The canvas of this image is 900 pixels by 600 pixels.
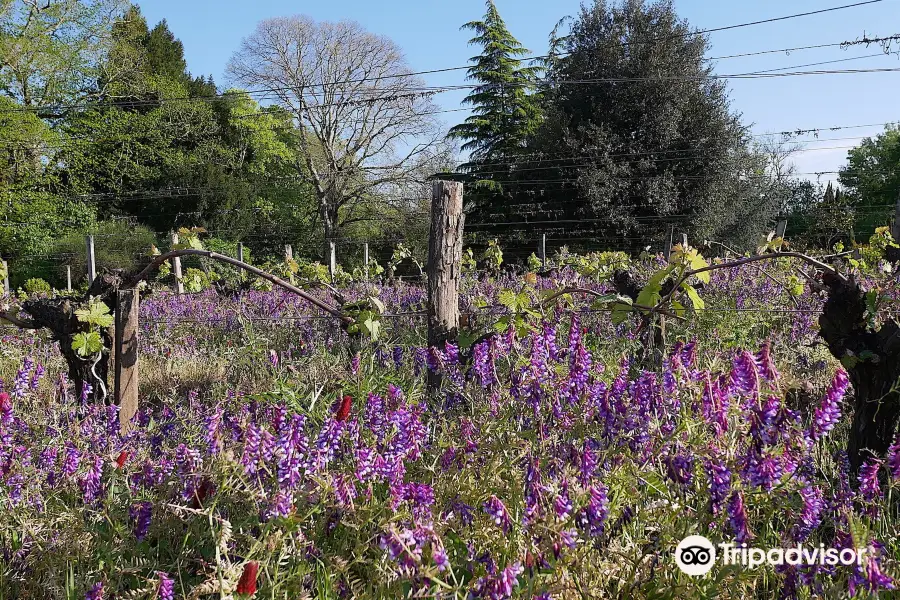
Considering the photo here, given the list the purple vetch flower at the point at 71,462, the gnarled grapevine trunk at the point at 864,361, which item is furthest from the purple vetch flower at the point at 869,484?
the purple vetch flower at the point at 71,462

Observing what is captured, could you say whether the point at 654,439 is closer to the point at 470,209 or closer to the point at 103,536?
the point at 103,536

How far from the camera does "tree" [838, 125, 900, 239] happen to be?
28625 mm

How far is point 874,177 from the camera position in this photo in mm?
33500

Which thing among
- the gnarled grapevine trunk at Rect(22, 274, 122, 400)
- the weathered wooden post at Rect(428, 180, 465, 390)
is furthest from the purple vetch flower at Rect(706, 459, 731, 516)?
the gnarled grapevine trunk at Rect(22, 274, 122, 400)

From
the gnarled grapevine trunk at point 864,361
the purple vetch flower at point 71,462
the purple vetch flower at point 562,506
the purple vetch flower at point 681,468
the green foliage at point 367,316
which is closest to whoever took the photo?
the purple vetch flower at point 562,506

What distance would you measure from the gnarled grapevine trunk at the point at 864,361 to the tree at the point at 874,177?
27388mm

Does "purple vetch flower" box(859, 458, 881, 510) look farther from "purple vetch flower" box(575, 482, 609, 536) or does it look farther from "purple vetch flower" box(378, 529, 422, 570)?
"purple vetch flower" box(378, 529, 422, 570)

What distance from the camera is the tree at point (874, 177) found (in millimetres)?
28625

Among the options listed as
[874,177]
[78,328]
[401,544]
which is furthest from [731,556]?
[874,177]

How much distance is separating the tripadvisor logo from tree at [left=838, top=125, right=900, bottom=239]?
2880 cm

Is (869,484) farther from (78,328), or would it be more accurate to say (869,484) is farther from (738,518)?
(78,328)

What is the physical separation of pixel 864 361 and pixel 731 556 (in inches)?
57.4

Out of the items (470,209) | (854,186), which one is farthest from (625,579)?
(854,186)

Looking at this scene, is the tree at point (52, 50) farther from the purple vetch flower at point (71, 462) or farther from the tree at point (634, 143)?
the purple vetch flower at point (71, 462)
